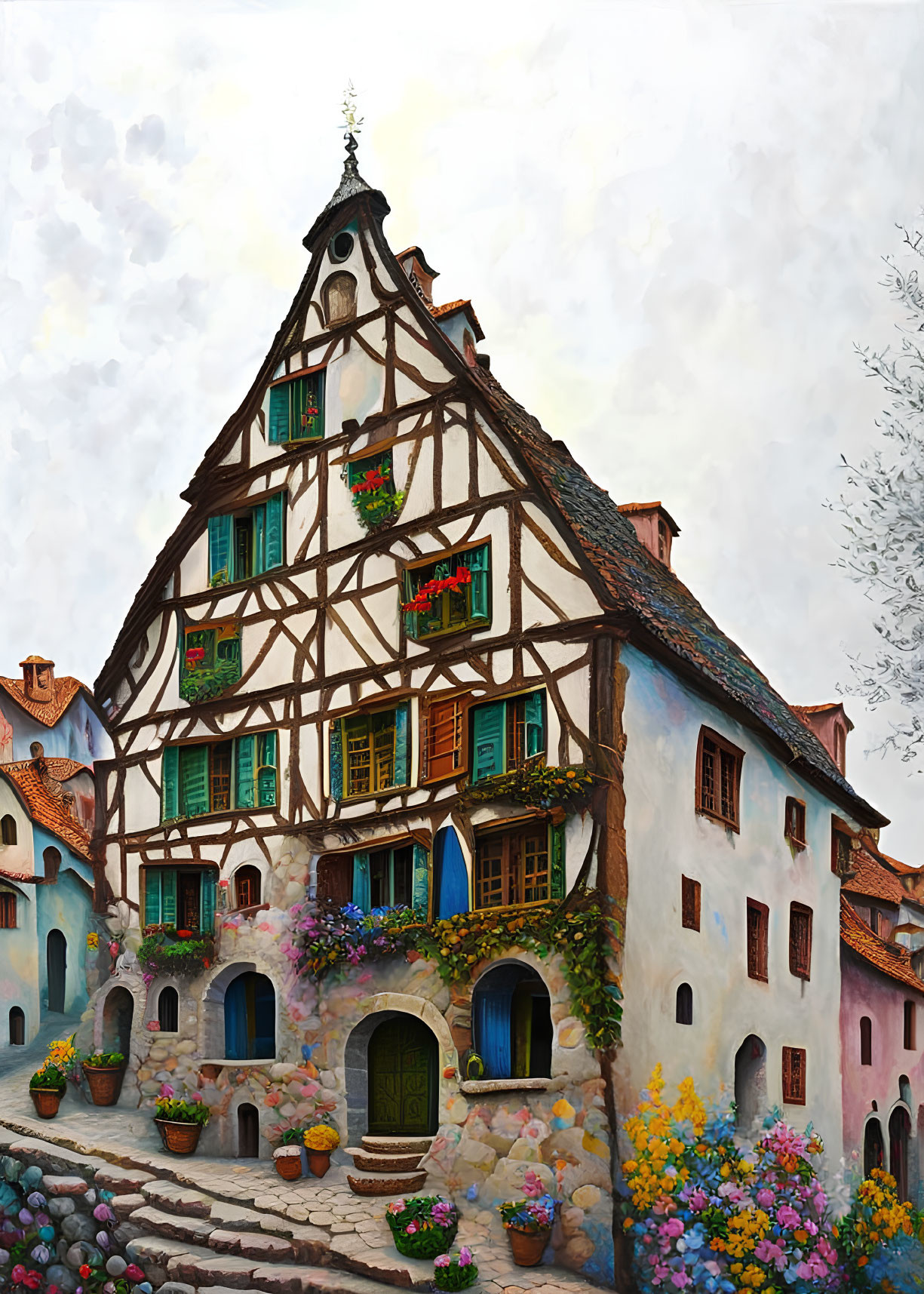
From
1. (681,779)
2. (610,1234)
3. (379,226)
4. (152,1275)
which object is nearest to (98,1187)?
(152,1275)

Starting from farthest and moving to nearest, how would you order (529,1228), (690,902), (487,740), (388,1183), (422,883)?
(422,883) → (487,740) → (690,902) → (388,1183) → (529,1228)

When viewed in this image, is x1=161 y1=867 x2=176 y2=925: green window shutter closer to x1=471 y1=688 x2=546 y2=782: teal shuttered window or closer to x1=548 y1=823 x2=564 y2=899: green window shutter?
x1=471 y1=688 x2=546 y2=782: teal shuttered window

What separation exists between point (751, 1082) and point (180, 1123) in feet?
15.4

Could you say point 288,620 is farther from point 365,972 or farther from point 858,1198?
point 858,1198

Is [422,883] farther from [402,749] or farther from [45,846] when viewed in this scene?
[45,846]

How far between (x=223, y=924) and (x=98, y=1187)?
7.93 feet

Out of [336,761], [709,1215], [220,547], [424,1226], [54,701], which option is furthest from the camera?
[54,701]

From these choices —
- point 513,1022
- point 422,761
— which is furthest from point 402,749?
point 513,1022

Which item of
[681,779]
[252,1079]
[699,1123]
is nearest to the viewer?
[699,1123]

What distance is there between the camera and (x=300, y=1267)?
32.4 ft

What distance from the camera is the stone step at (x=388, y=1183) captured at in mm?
10492

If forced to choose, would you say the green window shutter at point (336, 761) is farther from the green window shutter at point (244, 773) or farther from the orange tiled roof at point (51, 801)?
the orange tiled roof at point (51, 801)

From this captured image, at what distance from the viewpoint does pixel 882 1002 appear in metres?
13.6

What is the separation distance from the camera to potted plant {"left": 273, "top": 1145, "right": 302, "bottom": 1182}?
11.3m
